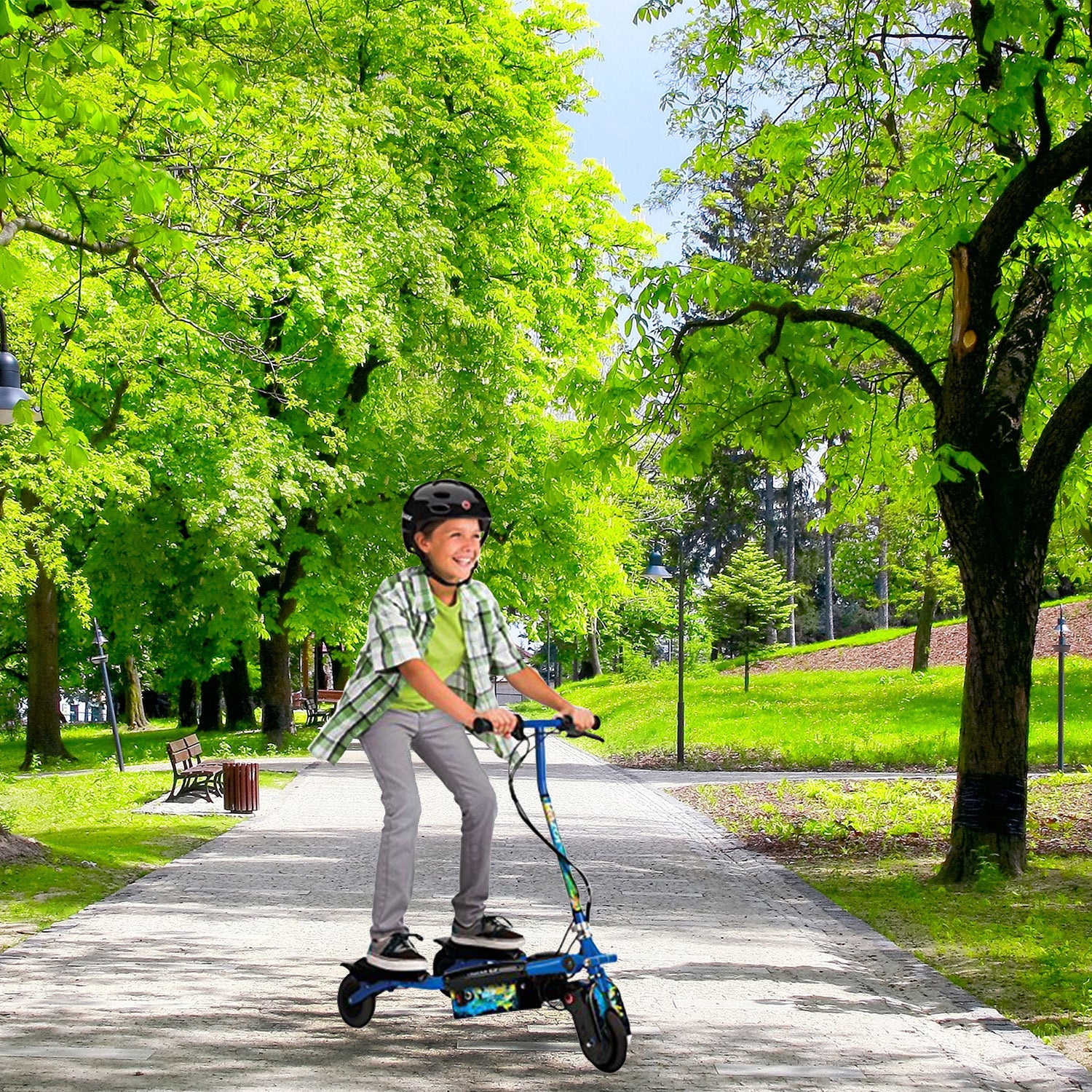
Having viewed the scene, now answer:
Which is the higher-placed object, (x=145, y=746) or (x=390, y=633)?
(x=390, y=633)

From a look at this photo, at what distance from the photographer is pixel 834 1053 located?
221 inches

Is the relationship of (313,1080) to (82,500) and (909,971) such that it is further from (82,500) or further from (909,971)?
(82,500)

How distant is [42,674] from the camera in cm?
2706

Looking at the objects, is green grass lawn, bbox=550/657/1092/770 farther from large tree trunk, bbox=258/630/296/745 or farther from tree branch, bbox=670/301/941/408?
tree branch, bbox=670/301/941/408

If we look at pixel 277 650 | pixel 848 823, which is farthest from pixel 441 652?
pixel 277 650

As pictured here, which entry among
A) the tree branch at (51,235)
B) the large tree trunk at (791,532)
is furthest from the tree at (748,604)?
the tree branch at (51,235)

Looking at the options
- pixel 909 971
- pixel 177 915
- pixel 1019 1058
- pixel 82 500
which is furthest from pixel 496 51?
pixel 1019 1058

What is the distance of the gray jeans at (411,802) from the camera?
211 inches

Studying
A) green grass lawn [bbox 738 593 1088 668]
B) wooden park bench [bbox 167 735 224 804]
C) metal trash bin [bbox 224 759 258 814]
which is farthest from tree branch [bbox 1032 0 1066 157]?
green grass lawn [bbox 738 593 1088 668]

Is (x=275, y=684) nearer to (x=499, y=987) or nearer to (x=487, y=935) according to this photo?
(x=487, y=935)

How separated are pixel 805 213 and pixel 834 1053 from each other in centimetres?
999

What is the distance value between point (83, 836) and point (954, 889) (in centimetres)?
824

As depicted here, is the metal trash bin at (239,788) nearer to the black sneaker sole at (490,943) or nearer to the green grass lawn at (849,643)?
the black sneaker sole at (490,943)

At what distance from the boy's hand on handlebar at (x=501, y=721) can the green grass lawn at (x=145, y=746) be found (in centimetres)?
1638
